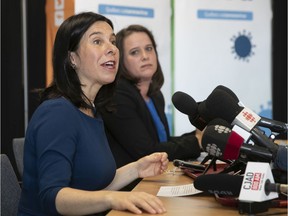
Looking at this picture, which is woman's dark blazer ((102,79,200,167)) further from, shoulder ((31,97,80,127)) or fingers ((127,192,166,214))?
fingers ((127,192,166,214))

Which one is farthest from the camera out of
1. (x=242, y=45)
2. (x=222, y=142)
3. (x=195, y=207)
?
(x=242, y=45)

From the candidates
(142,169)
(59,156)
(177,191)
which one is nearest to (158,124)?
(142,169)

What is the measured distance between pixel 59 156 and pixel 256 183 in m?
0.62

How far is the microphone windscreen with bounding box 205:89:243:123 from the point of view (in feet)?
4.65

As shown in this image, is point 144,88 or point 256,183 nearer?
point 256,183

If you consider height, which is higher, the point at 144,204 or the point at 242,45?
the point at 242,45

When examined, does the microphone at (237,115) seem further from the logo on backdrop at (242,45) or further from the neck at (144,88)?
the logo on backdrop at (242,45)

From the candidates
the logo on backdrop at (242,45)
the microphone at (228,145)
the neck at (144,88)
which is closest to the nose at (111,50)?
the microphone at (228,145)

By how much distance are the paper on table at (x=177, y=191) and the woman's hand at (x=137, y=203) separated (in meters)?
0.26

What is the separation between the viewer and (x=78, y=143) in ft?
5.64

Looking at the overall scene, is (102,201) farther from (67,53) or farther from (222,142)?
(67,53)

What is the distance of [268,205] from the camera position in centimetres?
137

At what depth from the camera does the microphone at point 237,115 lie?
1.34 m

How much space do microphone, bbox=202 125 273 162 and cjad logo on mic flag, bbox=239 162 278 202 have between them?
44 mm
